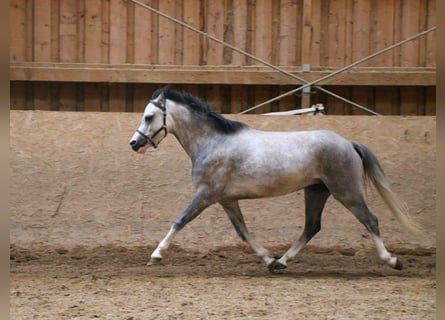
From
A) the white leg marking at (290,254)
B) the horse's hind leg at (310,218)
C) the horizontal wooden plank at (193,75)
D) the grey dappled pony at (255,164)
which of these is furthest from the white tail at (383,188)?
the horizontal wooden plank at (193,75)

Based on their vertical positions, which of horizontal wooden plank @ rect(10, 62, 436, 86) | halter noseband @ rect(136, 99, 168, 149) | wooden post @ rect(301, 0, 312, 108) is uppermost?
wooden post @ rect(301, 0, 312, 108)

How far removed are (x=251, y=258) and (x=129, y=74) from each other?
3028mm

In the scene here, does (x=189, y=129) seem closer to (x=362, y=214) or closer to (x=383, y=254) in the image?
(x=362, y=214)

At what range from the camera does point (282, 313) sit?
14.9 ft

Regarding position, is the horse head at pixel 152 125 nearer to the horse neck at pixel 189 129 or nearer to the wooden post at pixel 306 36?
the horse neck at pixel 189 129

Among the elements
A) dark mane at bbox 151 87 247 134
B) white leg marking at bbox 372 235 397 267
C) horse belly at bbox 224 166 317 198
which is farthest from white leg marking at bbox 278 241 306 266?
dark mane at bbox 151 87 247 134

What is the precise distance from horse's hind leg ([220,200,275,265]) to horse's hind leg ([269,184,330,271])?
124 mm

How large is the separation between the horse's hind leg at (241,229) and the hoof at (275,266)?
3 centimetres

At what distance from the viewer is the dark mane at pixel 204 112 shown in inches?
254

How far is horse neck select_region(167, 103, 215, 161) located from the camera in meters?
6.43

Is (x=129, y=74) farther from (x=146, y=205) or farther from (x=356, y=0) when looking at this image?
(x=356, y=0)

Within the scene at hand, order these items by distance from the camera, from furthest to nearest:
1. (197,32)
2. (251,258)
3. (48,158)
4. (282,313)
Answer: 1. (197,32)
2. (48,158)
3. (251,258)
4. (282,313)

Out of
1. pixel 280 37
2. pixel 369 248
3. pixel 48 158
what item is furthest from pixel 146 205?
pixel 280 37

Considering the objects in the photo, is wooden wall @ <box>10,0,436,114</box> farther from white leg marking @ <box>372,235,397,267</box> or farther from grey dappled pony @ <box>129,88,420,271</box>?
white leg marking @ <box>372,235,397,267</box>
